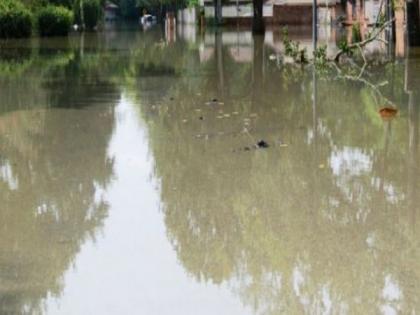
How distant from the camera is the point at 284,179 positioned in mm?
9992

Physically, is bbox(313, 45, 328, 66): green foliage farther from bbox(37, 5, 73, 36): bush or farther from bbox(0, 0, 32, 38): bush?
bbox(37, 5, 73, 36): bush

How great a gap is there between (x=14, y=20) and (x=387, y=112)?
42.5m

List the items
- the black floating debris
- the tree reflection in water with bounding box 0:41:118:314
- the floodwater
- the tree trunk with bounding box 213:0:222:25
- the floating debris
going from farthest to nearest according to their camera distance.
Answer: the tree trunk with bounding box 213:0:222:25, the floating debris, the black floating debris, the tree reflection in water with bounding box 0:41:118:314, the floodwater

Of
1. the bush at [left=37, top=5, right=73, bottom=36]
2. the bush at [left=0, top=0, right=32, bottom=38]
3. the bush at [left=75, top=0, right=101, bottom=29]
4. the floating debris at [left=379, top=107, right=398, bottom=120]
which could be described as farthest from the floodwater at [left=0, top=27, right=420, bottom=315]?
the bush at [left=75, top=0, right=101, bottom=29]

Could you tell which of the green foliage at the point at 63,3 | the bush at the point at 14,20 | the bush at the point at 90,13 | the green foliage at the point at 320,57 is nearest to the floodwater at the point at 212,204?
the green foliage at the point at 320,57

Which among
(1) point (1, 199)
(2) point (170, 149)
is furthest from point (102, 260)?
(2) point (170, 149)

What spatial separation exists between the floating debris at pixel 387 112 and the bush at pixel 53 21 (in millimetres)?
44904

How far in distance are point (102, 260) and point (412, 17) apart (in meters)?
28.0

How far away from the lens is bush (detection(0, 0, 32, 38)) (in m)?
53.2

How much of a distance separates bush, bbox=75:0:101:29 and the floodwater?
5361 cm

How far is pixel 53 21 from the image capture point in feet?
188

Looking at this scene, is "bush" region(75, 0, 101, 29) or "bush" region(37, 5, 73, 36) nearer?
"bush" region(37, 5, 73, 36)

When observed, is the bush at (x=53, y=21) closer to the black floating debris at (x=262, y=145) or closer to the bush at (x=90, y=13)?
the bush at (x=90, y=13)

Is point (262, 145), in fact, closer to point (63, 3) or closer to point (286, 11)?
point (63, 3)
